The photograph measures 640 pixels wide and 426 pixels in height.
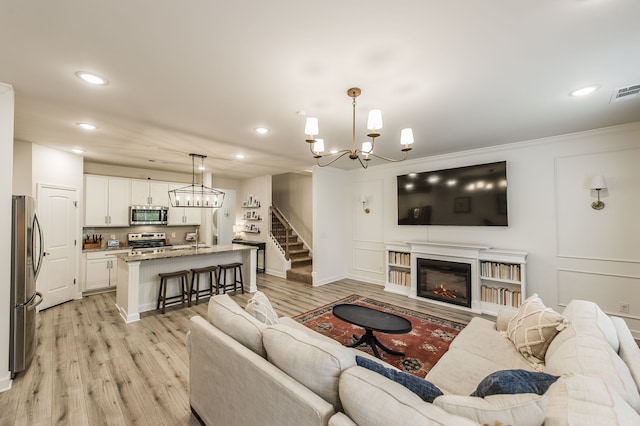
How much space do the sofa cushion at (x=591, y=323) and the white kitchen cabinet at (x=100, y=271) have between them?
6.70 meters

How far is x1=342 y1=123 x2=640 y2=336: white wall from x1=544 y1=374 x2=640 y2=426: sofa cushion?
376 centimetres

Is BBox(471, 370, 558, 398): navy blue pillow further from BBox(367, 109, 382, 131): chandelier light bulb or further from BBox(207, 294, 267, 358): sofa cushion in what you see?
BBox(367, 109, 382, 131): chandelier light bulb

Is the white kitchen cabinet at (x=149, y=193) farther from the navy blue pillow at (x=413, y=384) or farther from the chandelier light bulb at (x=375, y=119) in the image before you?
the navy blue pillow at (x=413, y=384)

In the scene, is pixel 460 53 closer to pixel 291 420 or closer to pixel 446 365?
pixel 446 365

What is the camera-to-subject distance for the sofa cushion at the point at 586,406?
88 centimetres

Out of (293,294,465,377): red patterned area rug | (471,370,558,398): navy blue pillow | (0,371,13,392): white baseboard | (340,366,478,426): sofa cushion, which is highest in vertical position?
(340,366,478,426): sofa cushion

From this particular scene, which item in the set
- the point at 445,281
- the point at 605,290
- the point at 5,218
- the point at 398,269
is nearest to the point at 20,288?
the point at 5,218

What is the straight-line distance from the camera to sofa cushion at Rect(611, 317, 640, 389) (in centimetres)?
139

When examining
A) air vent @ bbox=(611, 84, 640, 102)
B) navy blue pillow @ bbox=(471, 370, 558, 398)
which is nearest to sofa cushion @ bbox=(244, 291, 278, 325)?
navy blue pillow @ bbox=(471, 370, 558, 398)

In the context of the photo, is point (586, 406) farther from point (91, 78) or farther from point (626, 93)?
point (91, 78)

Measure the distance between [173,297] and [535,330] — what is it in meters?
4.84

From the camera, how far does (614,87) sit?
2.46 metres

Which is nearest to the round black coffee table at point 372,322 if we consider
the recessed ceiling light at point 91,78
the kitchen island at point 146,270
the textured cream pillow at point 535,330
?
the textured cream pillow at point 535,330

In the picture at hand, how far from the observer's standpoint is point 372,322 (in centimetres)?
278
